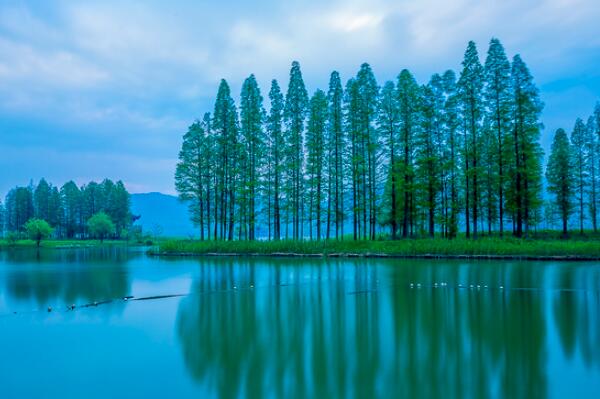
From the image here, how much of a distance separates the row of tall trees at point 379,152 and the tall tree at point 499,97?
7 cm

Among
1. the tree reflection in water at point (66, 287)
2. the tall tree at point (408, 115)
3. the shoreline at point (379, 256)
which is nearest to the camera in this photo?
the tree reflection in water at point (66, 287)

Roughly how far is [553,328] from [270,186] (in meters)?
30.9

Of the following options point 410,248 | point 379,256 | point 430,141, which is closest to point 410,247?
point 410,248

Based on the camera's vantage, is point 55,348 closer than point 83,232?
Yes

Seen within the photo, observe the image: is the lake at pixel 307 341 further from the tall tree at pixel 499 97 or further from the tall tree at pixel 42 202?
the tall tree at pixel 42 202

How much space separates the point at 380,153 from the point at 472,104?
7.81m

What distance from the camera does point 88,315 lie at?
10.4 m

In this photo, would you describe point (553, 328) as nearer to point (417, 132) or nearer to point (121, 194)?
point (417, 132)

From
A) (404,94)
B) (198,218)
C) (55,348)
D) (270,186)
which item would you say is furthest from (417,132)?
(55,348)

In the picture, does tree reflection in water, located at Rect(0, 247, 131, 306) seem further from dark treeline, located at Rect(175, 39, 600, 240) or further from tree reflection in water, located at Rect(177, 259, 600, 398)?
dark treeline, located at Rect(175, 39, 600, 240)

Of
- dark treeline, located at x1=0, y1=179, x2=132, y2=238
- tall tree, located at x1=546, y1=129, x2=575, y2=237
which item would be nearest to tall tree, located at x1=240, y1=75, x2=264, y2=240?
tall tree, located at x1=546, y1=129, x2=575, y2=237

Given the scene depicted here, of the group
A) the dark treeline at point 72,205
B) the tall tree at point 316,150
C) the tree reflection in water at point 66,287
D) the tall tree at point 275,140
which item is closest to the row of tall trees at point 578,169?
the tall tree at point 316,150

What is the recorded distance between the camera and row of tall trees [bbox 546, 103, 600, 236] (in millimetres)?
40094

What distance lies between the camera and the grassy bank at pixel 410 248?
23.0m
